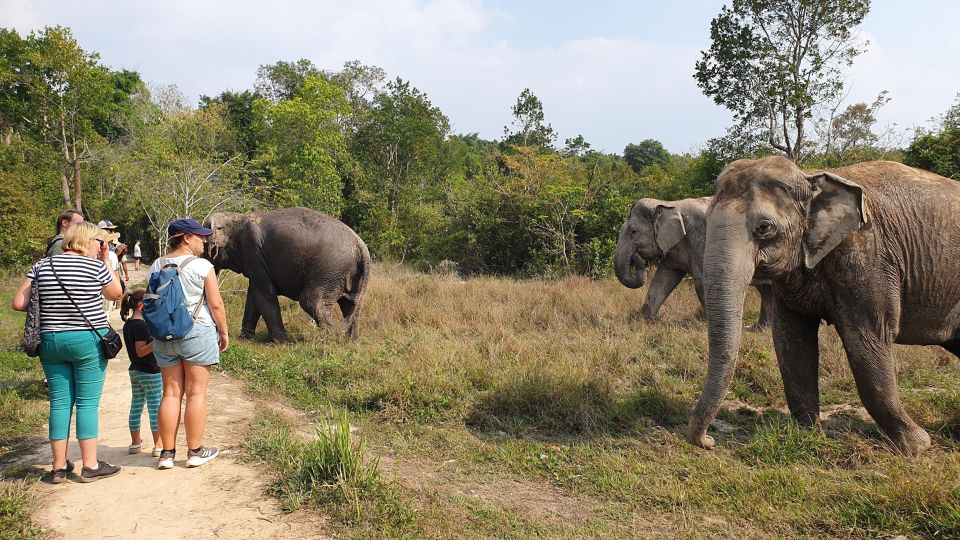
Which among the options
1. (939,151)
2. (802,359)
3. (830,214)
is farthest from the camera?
(939,151)

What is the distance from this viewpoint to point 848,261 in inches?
181

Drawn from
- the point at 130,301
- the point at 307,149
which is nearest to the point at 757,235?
the point at 130,301

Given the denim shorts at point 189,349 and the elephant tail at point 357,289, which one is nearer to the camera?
the denim shorts at point 189,349

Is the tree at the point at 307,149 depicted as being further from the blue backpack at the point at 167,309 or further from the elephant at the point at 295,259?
the blue backpack at the point at 167,309

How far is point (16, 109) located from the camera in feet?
75.4

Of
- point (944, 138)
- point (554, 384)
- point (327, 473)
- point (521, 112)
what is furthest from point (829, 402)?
point (521, 112)

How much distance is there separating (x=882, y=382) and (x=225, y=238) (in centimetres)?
856

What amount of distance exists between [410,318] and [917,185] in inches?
295

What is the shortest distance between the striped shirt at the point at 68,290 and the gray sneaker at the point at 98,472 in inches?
39.4

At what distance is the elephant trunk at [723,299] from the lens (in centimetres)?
443

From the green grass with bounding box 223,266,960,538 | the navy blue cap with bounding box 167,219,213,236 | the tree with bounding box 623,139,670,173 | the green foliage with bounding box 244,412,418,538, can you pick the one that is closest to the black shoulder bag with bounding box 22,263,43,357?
the navy blue cap with bounding box 167,219,213,236

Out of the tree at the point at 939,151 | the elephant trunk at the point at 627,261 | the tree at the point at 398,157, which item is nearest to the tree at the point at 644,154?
the tree at the point at 398,157

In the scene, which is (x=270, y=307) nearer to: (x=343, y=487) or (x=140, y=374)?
(x=140, y=374)

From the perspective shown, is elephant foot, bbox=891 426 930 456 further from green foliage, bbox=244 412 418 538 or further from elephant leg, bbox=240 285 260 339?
elephant leg, bbox=240 285 260 339
